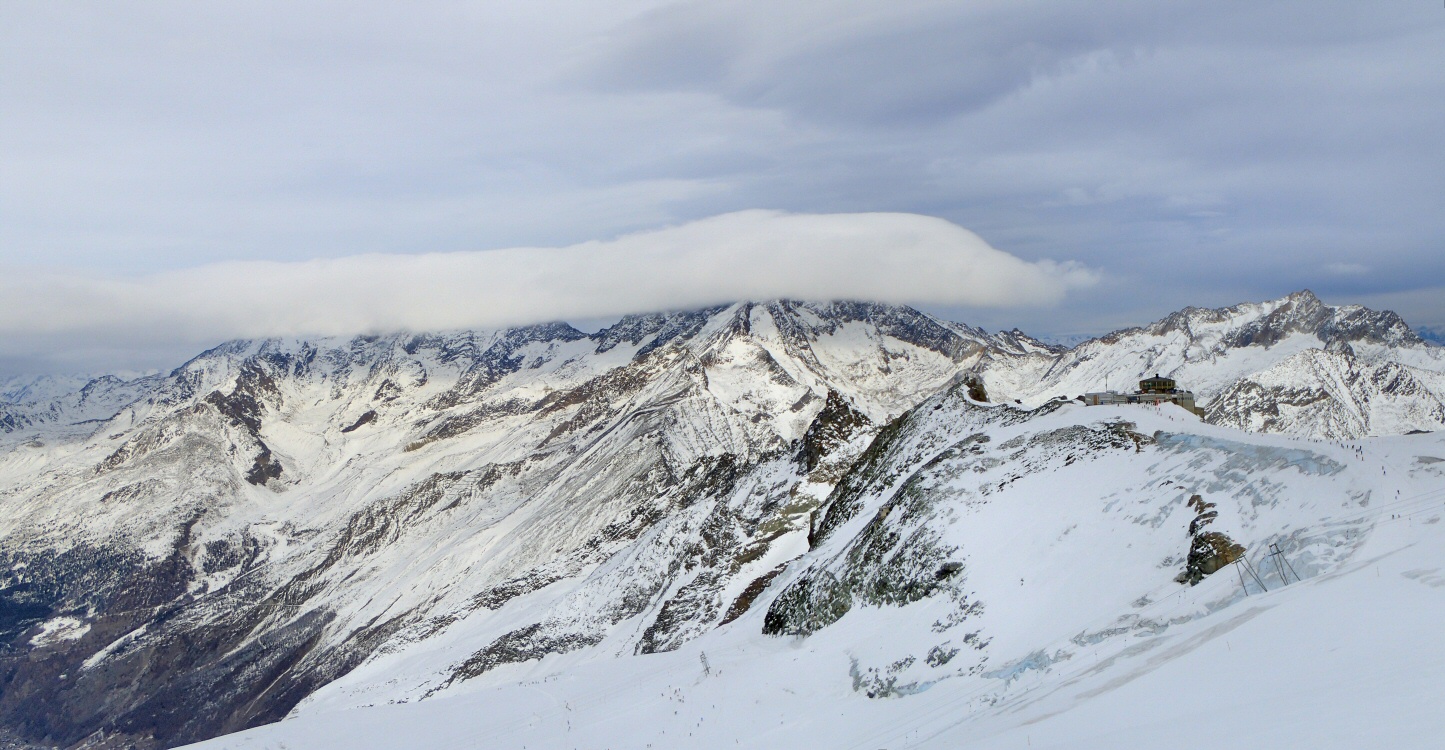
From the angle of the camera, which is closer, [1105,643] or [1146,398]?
[1105,643]

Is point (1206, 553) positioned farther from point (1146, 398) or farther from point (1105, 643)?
point (1146, 398)

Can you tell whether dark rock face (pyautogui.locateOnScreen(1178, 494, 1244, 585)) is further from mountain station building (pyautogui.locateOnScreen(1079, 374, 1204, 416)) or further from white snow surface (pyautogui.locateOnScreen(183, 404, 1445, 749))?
mountain station building (pyautogui.locateOnScreen(1079, 374, 1204, 416))

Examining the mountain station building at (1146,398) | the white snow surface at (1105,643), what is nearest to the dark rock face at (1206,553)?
the white snow surface at (1105,643)

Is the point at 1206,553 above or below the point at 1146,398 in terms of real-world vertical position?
above

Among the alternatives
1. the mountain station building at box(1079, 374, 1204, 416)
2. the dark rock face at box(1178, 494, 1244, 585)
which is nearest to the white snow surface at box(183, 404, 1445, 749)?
the dark rock face at box(1178, 494, 1244, 585)

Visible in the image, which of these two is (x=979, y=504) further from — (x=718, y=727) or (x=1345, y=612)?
(x=1345, y=612)

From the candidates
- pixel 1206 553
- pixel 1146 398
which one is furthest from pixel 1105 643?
pixel 1146 398

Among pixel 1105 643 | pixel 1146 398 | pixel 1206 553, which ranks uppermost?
pixel 1206 553

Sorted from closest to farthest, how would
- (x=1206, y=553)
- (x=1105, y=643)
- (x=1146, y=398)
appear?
(x=1105, y=643) < (x=1206, y=553) < (x=1146, y=398)

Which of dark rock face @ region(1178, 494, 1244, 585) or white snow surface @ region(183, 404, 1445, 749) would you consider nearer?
white snow surface @ region(183, 404, 1445, 749)

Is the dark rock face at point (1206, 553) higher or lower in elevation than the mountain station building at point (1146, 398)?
higher

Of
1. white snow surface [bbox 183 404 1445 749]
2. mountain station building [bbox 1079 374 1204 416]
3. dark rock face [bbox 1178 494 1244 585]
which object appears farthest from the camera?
mountain station building [bbox 1079 374 1204 416]

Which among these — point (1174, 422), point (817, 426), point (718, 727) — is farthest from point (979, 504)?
point (817, 426)

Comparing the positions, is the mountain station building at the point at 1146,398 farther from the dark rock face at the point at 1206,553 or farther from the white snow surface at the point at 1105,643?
the dark rock face at the point at 1206,553
